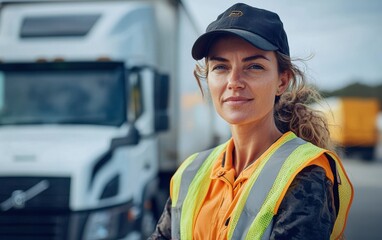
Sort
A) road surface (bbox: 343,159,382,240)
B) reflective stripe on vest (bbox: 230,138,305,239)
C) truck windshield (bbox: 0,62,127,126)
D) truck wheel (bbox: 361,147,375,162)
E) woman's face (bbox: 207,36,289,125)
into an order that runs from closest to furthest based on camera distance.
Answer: reflective stripe on vest (bbox: 230,138,305,239)
woman's face (bbox: 207,36,289,125)
truck windshield (bbox: 0,62,127,126)
road surface (bbox: 343,159,382,240)
truck wheel (bbox: 361,147,375,162)

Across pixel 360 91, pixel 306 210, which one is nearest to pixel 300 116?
pixel 306 210

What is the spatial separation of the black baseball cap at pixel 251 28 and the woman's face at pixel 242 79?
4 cm

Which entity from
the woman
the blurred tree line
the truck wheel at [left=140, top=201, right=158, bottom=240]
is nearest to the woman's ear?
the woman

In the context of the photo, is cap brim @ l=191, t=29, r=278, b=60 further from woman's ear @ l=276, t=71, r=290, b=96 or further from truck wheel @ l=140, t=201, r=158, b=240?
truck wheel @ l=140, t=201, r=158, b=240

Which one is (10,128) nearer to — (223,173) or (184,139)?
(184,139)

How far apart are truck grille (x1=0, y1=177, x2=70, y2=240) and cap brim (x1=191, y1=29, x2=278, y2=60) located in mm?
3218

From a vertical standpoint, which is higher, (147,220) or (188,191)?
(188,191)

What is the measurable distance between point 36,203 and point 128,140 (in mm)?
1215

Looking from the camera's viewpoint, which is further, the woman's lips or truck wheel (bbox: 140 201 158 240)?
truck wheel (bbox: 140 201 158 240)

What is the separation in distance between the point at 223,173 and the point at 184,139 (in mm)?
5651

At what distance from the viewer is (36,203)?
466 centimetres

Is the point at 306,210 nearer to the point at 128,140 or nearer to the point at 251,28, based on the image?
the point at 251,28

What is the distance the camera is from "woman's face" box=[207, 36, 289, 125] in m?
1.67

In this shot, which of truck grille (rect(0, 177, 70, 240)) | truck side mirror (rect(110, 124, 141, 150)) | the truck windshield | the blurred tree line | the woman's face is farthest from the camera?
the blurred tree line
